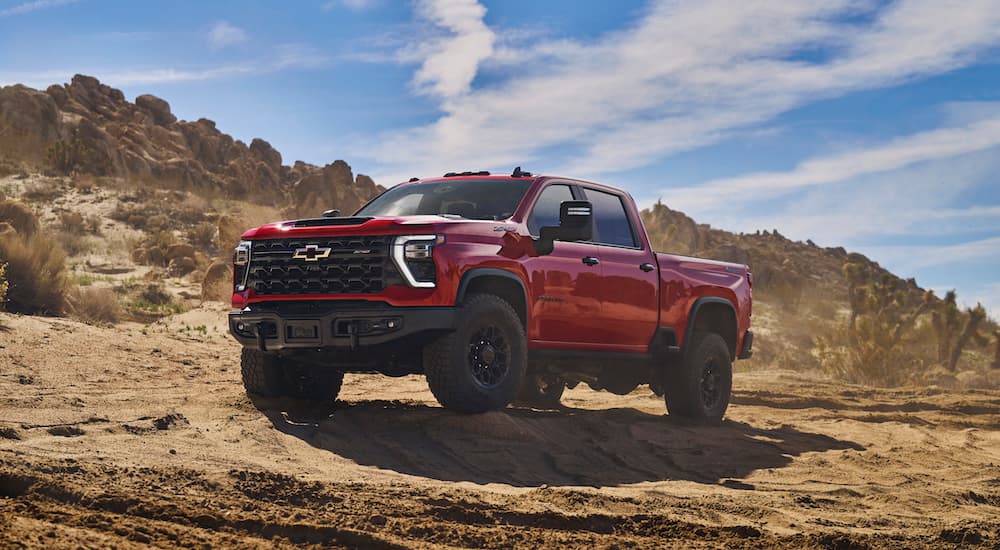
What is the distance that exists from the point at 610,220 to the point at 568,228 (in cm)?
148

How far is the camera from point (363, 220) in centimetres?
869

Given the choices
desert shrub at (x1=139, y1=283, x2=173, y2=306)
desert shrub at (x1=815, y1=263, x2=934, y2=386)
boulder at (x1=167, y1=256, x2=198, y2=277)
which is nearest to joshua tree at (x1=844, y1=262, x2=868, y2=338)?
desert shrub at (x1=815, y1=263, x2=934, y2=386)

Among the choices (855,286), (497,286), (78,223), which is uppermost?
(855,286)

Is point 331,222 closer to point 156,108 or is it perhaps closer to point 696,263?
point 696,263

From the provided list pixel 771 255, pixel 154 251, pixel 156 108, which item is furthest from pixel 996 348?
pixel 156 108

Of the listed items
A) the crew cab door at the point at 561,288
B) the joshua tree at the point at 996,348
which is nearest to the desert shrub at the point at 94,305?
the crew cab door at the point at 561,288

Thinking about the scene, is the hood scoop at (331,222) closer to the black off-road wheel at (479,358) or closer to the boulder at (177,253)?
the black off-road wheel at (479,358)

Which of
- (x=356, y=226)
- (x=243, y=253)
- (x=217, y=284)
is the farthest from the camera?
(x=217, y=284)

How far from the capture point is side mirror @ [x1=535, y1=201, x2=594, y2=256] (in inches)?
358

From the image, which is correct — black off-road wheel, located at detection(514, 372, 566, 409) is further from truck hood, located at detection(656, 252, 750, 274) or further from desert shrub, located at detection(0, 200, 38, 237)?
desert shrub, located at detection(0, 200, 38, 237)

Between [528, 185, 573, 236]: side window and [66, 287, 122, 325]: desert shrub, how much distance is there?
958 cm

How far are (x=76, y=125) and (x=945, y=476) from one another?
5085 cm

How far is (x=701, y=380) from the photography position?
1159 centimetres

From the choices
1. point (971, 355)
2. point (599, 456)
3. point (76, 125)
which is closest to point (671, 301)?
point (599, 456)
